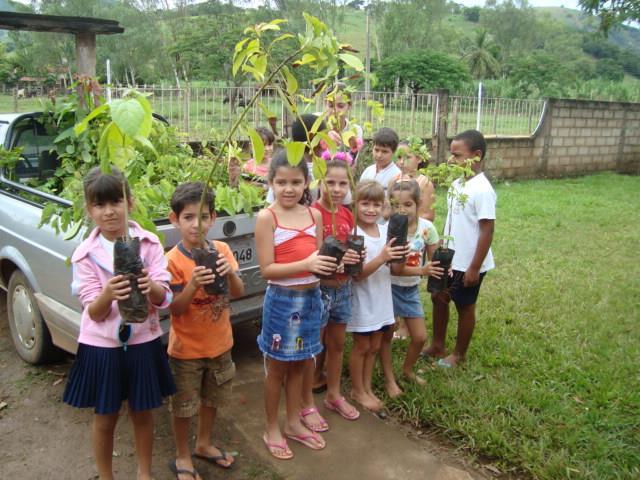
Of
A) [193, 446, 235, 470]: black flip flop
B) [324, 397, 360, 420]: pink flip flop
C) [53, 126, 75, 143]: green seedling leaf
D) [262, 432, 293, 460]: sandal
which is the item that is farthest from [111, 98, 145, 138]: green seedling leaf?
[53, 126, 75, 143]: green seedling leaf

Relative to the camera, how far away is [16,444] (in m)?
3.13

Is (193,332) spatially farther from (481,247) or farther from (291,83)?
(481,247)

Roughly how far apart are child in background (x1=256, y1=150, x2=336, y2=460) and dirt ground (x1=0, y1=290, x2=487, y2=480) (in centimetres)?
19

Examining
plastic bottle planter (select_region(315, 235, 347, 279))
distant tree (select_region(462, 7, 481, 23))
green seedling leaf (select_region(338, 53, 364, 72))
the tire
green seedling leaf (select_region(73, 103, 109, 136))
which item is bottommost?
the tire

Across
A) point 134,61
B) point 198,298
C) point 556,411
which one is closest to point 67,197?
point 198,298

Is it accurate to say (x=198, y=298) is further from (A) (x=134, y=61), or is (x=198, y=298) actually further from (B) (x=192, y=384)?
(A) (x=134, y=61)

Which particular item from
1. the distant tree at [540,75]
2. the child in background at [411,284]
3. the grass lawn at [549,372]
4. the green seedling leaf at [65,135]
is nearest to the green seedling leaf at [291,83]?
the child in background at [411,284]

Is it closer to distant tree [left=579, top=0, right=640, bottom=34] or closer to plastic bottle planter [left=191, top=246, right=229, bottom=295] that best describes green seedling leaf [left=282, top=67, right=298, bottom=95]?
plastic bottle planter [left=191, top=246, right=229, bottom=295]

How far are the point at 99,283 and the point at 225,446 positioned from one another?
1258 mm

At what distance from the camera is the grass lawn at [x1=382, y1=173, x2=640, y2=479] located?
3.08 metres

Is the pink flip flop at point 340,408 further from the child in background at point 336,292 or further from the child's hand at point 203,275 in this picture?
the child's hand at point 203,275

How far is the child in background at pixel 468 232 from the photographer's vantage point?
147 inches

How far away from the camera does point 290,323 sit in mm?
2926

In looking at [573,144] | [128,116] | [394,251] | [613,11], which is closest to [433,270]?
[394,251]
